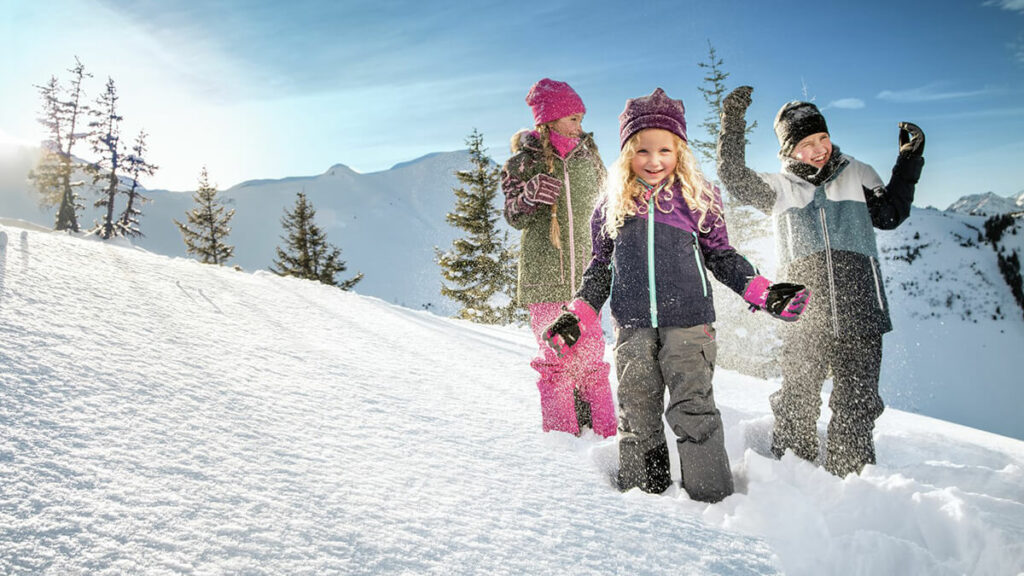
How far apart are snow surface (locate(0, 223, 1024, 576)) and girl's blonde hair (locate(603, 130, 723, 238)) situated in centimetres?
101

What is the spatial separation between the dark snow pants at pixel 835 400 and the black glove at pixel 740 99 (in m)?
1.18

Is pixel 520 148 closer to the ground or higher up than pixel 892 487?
higher up

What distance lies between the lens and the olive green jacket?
109 inches

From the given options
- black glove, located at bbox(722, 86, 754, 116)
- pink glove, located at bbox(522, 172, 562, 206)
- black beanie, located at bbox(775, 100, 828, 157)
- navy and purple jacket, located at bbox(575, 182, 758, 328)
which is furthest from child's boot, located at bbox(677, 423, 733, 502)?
black beanie, located at bbox(775, 100, 828, 157)

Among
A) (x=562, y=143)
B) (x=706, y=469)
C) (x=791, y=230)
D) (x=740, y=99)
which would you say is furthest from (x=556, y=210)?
(x=706, y=469)

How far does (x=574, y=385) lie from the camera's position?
8.69 feet

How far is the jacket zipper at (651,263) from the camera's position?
2016 mm

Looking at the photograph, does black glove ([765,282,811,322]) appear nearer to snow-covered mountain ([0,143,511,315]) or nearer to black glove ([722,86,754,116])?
black glove ([722,86,754,116])

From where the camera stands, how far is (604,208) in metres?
2.27

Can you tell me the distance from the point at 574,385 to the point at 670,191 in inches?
44.5

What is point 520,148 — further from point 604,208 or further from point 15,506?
point 15,506

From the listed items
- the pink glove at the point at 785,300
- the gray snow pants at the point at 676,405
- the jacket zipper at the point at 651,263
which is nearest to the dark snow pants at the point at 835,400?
the pink glove at the point at 785,300

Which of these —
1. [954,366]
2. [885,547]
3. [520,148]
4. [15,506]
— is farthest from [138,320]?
[954,366]

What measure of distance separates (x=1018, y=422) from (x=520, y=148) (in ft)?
Result: 70.5
